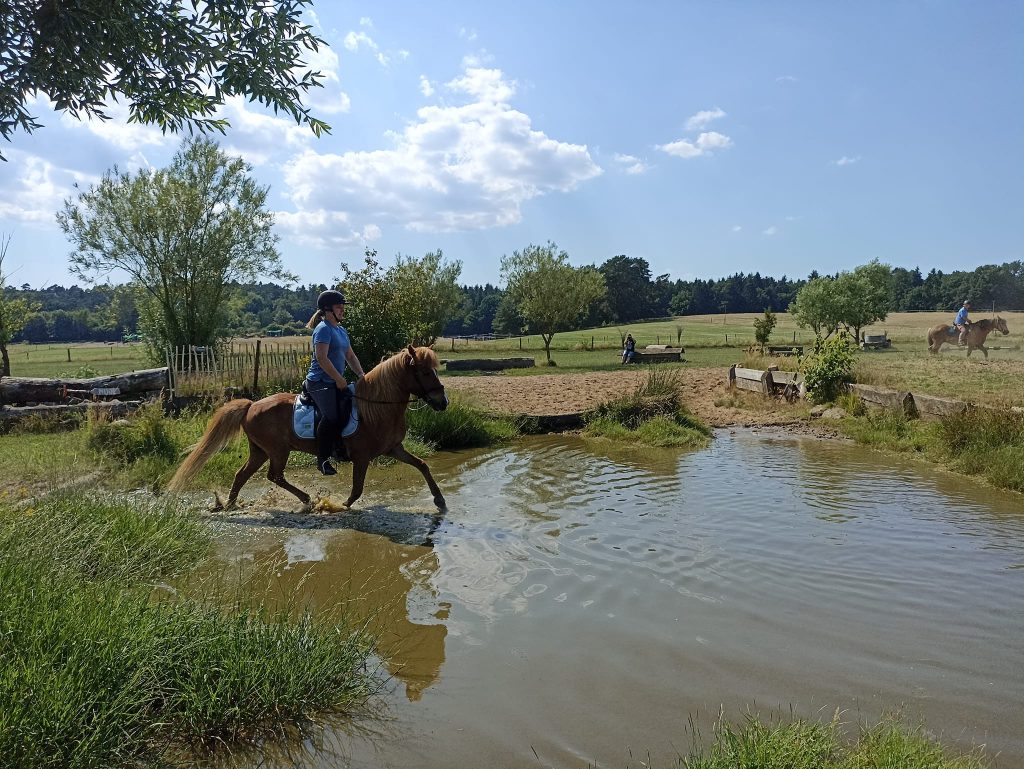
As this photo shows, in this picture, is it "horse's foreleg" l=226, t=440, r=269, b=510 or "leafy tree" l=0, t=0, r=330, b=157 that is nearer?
"leafy tree" l=0, t=0, r=330, b=157

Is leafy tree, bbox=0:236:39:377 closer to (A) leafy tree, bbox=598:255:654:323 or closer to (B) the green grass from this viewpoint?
(B) the green grass

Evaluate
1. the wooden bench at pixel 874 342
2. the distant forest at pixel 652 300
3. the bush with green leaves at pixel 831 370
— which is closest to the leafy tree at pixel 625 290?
the distant forest at pixel 652 300

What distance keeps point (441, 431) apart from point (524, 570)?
277 inches

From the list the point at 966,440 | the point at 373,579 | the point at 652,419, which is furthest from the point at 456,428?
the point at 966,440

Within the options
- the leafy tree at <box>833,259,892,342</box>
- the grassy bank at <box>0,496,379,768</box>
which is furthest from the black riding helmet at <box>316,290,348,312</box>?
the leafy tree at <box>833,259,892,342</box>

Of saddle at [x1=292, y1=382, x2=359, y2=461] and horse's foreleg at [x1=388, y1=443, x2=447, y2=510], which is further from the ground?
saddle at [x1=292, y1=382, x2=359, y2=461]

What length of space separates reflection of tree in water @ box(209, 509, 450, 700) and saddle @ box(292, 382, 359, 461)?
98 cm

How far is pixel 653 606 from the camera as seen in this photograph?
16.2ft

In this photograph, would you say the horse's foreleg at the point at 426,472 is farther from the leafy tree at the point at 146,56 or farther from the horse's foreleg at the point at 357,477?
the leafy tree at the point at 146,56

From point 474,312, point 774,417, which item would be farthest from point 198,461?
point 474,312

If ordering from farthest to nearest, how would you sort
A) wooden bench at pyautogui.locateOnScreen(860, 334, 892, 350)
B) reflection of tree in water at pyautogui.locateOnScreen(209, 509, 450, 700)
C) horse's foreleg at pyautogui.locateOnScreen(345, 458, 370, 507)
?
wooden bench at pyautogui.locateOnScreen(860, 334, 892, 350) → horse's foreleg at pyautogui.locateOnScreen(345, 458, 370, 507) → reflection of tree in water at pyautogui.locateOnScreen(209, 509, 450, 700)

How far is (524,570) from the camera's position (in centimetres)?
578

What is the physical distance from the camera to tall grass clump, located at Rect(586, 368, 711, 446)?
13.2 m

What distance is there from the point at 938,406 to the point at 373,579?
11178 millimetres
